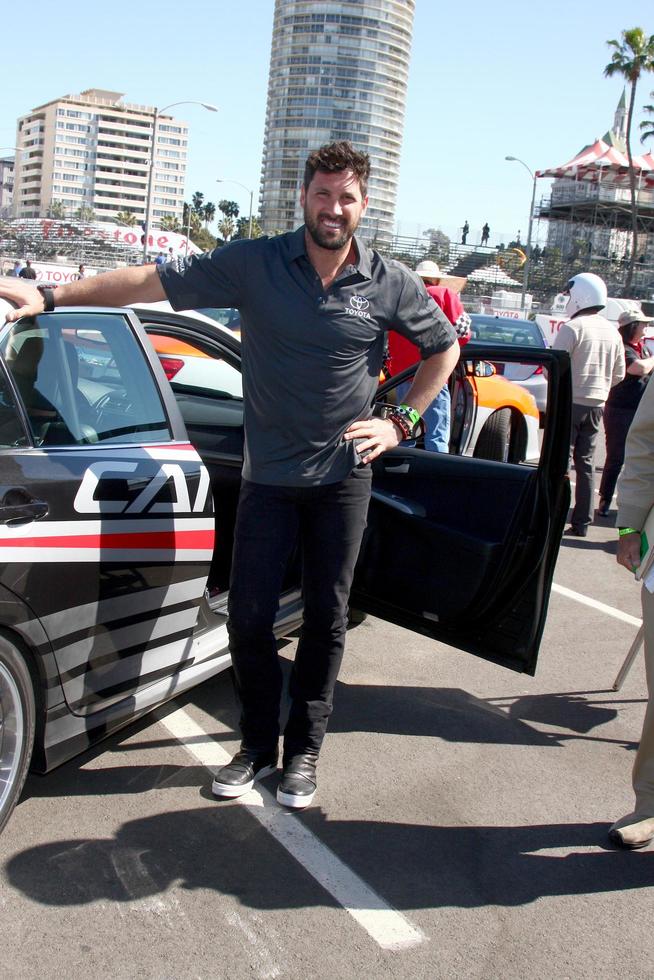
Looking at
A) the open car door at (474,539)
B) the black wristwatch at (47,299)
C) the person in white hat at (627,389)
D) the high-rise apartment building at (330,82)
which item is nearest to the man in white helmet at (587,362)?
the person in white hat at (627,389)

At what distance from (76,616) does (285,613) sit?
1214mm

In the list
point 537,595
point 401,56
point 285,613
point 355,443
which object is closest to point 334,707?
point 285,613

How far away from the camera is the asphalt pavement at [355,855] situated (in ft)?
8.07

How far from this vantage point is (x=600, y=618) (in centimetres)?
557

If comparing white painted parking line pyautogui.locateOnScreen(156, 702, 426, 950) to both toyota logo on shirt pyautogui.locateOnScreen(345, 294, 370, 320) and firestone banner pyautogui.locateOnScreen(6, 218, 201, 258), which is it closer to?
toyota logo on shirt pyautogui.locateOnScreen(345, 294, 370, 320)

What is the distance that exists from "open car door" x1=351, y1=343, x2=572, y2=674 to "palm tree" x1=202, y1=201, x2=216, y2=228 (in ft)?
538

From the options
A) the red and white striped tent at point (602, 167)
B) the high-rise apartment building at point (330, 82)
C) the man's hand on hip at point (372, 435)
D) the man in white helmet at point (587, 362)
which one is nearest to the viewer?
the man's hand on hip at point (372, 435)

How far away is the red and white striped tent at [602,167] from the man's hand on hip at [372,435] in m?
63.6

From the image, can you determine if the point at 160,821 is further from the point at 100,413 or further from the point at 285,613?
the point at 100,413

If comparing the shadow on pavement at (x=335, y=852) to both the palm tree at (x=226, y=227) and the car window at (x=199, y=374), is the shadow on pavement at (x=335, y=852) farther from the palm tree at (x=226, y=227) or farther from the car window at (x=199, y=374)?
the palm tree at (x=226, y=227)

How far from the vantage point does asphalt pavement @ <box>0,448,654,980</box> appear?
246cm

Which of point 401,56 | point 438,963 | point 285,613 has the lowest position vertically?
point 438,963

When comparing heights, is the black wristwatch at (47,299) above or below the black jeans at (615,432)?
above

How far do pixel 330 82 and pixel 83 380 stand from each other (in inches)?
5468
